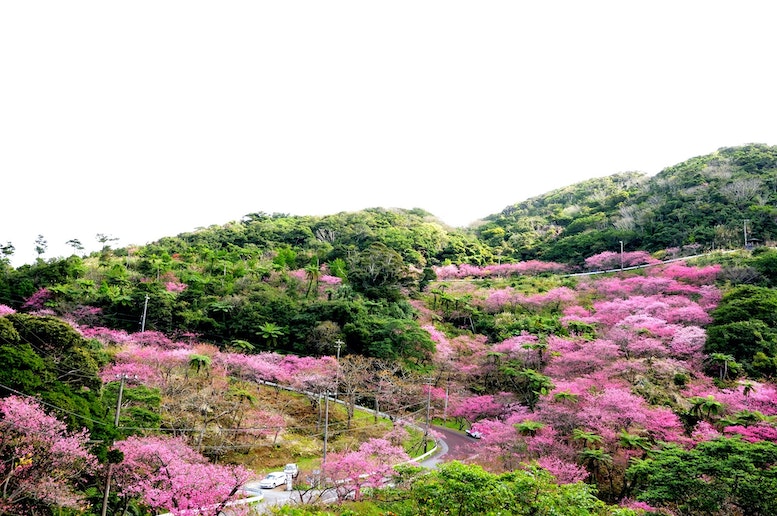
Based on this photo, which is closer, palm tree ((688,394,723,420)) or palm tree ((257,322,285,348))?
palm tree ((688,394,723,420))

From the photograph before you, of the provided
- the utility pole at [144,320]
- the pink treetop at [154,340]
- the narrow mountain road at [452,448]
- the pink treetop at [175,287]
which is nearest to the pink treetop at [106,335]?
the pink treetop at [154,340]

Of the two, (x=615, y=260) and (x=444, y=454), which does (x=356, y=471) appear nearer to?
(x=444, y=454)

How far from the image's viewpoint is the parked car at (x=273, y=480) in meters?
20.9

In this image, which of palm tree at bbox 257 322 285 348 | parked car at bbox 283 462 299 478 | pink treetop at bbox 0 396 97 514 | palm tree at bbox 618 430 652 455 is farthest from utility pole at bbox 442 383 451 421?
pink treetop at bbox 0 396 97 514

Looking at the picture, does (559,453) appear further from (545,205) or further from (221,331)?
(545,205)

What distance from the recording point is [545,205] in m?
106

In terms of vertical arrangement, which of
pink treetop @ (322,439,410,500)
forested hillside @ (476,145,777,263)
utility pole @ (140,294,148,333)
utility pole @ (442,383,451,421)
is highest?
forested hillside @ (476,145,777,263)

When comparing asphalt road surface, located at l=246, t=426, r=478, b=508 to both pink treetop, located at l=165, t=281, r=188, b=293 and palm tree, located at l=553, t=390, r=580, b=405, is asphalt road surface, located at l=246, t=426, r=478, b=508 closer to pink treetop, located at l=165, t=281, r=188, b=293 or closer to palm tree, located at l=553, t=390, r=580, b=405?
palm tree, located at l=553, t=390, r=580, b=405

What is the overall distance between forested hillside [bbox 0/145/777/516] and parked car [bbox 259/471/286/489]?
1460mm

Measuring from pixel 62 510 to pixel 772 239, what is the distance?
6160cm

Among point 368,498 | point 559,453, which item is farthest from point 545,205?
point 368,498

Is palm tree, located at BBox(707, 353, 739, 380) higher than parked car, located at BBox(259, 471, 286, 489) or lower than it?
higher

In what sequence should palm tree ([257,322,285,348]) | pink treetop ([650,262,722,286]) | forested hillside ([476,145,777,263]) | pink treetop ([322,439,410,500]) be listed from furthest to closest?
forested hillside ([476,145,777,263])
pink treetop ([650,262,722,286])
palm tree ([257,322,285,348])
pink treetop ([322,439,410,500])

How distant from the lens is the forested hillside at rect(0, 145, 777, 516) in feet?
51.0
